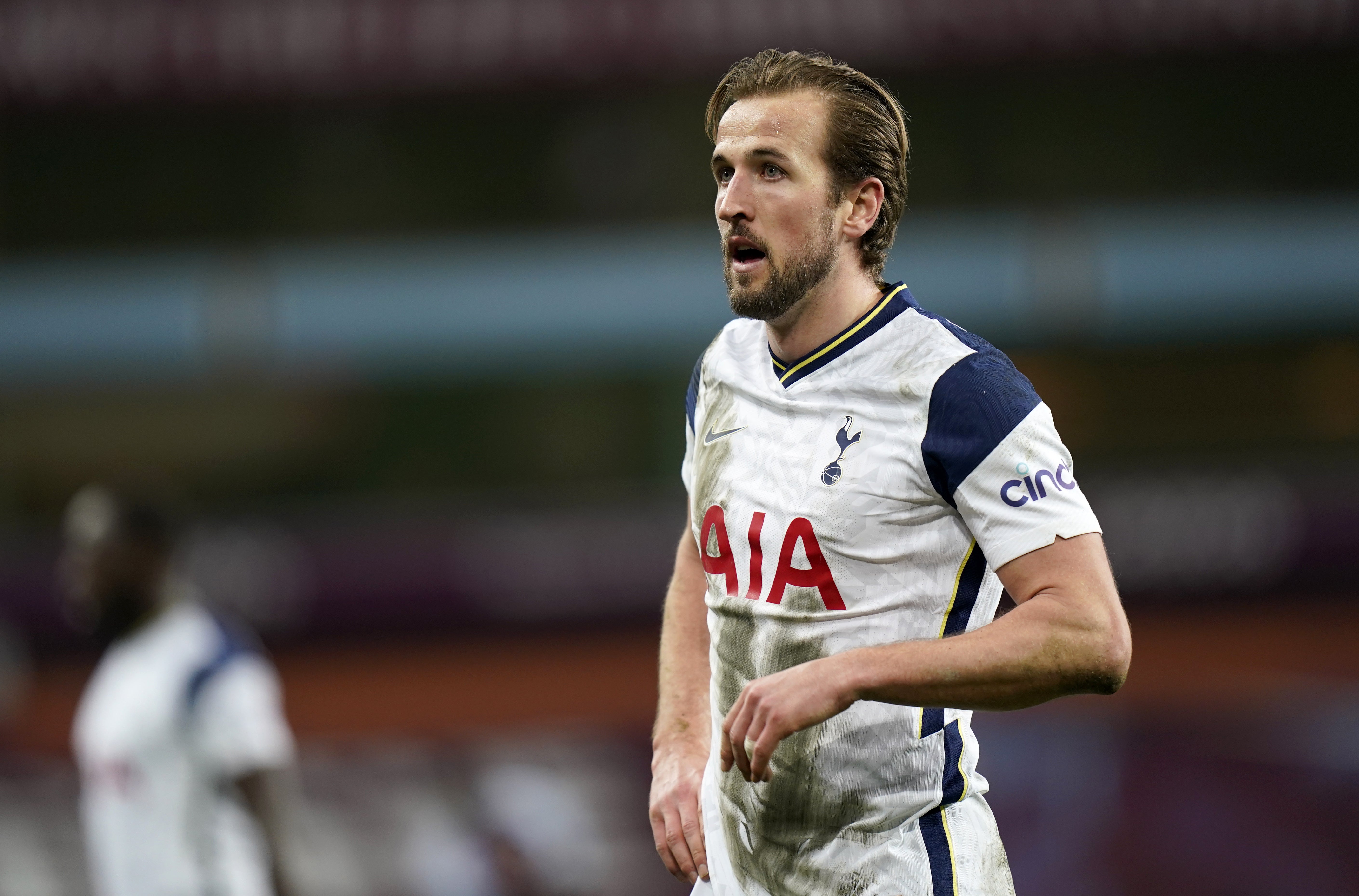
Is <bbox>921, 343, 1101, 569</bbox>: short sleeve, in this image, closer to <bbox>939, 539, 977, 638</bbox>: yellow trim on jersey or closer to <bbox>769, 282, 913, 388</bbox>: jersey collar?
<bbox>939, 539, 977, 638</bbox>: yellow trim on jersey

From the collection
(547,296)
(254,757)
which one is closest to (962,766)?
(254,757)

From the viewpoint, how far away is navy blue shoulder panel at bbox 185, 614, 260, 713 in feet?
15.8

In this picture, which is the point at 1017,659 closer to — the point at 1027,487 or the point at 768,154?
the point at 1027,487

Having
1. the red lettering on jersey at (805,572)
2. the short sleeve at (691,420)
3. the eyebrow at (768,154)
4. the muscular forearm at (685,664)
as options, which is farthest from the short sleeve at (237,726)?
the eyebrow at (768,154)

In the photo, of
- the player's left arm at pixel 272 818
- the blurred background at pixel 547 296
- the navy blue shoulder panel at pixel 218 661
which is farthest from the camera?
the blurred background at pixel 547 296

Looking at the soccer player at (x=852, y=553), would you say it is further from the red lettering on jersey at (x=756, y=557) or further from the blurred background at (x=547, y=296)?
the blurred background at (x=547, y=296)

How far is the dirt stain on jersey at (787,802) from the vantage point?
265 centimetres

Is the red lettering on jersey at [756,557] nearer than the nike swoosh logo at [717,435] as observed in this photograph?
Yes

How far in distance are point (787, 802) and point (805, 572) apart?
399 mm

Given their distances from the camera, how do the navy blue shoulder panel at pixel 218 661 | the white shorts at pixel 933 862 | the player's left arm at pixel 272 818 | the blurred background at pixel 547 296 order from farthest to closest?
the blurred background at pixel 547 296
the navy blue shoulder panel at pixel 218 661
the player's left arm at pixel 272 818
the white shorts at pixel 933 862

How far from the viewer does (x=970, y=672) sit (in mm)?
2342

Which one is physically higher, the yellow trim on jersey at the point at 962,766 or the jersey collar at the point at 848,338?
the jersey collar at the point at 848,338

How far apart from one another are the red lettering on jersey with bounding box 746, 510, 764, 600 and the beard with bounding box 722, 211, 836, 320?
0.37m

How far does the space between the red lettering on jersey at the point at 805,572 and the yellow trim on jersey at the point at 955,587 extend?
170mm
